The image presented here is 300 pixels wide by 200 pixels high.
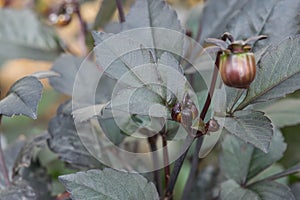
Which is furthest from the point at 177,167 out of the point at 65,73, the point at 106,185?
the point at 65,73

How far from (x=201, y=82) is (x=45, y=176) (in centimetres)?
29

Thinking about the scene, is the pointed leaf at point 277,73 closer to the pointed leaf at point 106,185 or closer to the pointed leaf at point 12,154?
the pointed leaf at point 106,185

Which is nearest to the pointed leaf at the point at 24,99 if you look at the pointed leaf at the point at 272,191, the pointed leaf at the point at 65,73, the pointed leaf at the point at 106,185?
the pointed leaf at the point at 106,185

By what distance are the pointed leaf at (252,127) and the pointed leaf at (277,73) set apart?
0.02 metres

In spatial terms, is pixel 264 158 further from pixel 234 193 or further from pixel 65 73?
pixel 65 73

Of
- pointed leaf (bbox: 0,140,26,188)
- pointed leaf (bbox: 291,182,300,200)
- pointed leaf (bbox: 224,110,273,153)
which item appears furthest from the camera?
pointed leaf (bbox: 0,140,26,188)

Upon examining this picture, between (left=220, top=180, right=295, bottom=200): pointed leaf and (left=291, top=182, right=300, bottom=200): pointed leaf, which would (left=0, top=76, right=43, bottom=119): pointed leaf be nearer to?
(left=220, top=180, right=295, bottom=200): pointed leaf

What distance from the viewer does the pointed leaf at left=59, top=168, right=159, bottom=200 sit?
0.55 meters

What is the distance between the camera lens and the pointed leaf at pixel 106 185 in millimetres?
554

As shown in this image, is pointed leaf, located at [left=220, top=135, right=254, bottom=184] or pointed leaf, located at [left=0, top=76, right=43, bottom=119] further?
pointed leaf, located at [left=220, top=135, right=254, bottom=184]

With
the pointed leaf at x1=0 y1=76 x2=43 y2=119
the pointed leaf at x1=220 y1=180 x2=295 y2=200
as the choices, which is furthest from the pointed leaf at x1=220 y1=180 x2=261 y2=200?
the pointed leaf at x1=0 y1=76 x2=43 y2=119

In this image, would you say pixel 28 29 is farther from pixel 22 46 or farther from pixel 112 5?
pixel 112 5

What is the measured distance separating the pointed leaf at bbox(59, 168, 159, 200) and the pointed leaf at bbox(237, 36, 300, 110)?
0.14 metres

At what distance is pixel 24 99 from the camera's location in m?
0.62
